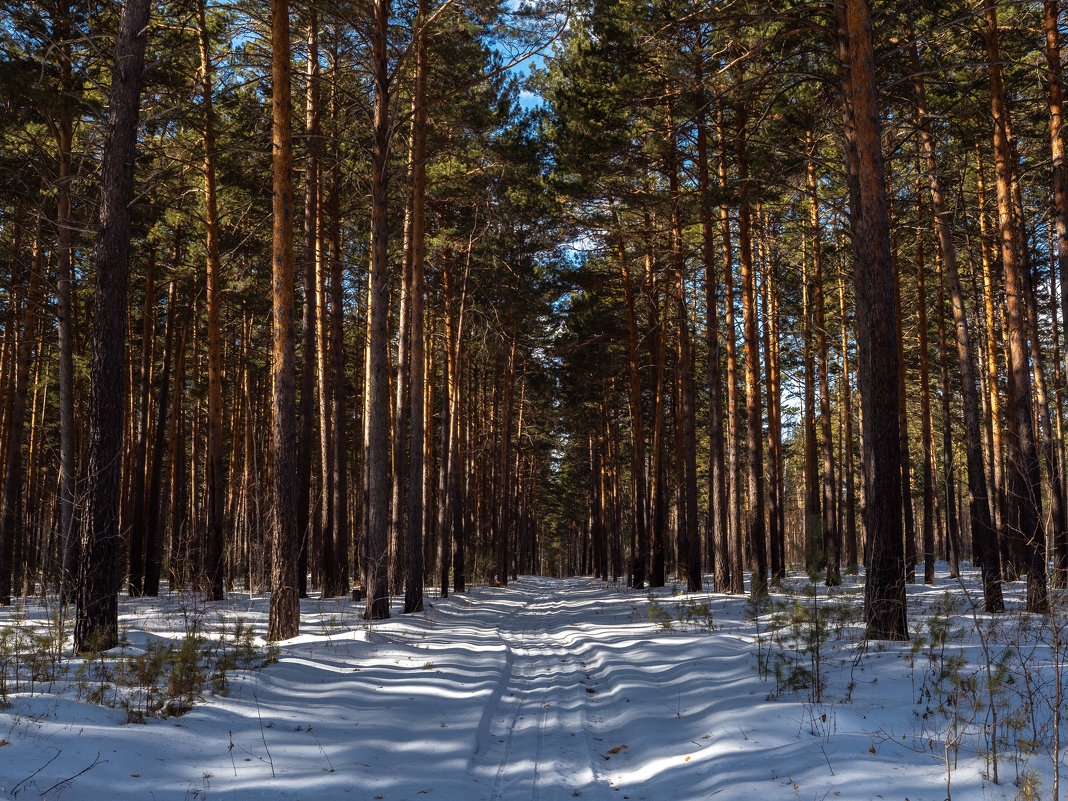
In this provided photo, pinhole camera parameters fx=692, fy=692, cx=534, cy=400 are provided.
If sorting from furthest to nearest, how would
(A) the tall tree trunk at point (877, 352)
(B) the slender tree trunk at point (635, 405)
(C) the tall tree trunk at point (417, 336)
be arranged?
(B) the slender tree trunk at point (635, 405) → (C) the tall tree trunk at point (417, 336) → (A) the tall tree trunk at point (877, 352)

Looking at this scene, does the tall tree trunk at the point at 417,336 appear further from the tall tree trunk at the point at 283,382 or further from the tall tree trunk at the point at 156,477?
the tall tree trunk at the point at 156,477

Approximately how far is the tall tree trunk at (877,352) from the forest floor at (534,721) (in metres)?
0.67

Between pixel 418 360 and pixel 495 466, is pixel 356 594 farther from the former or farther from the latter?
pixel 495 466

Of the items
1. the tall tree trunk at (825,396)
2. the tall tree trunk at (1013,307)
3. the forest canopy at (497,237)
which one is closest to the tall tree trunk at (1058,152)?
the forest canopy at (497,237)

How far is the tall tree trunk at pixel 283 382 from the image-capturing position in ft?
31.2

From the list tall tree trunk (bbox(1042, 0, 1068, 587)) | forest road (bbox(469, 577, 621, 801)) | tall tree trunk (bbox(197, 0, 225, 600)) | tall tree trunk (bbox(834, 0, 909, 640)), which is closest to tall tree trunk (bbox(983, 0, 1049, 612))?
tall tree trunk (bbox(1042, 0, 1068, 587))

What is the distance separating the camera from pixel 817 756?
491 cm

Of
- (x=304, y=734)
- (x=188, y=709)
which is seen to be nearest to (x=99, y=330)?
(x=188, y=709)

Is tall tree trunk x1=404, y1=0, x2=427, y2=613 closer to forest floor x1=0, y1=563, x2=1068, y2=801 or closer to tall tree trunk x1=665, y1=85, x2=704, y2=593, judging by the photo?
forest floor x1=0, y1=563, x2=1068, y2=801

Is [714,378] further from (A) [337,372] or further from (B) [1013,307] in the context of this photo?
(A) [337,372]

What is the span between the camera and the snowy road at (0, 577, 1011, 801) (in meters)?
4.37

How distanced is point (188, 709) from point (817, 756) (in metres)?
4.87

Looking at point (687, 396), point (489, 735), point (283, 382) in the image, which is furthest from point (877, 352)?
point (687, 396)

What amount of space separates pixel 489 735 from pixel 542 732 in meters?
0.48
